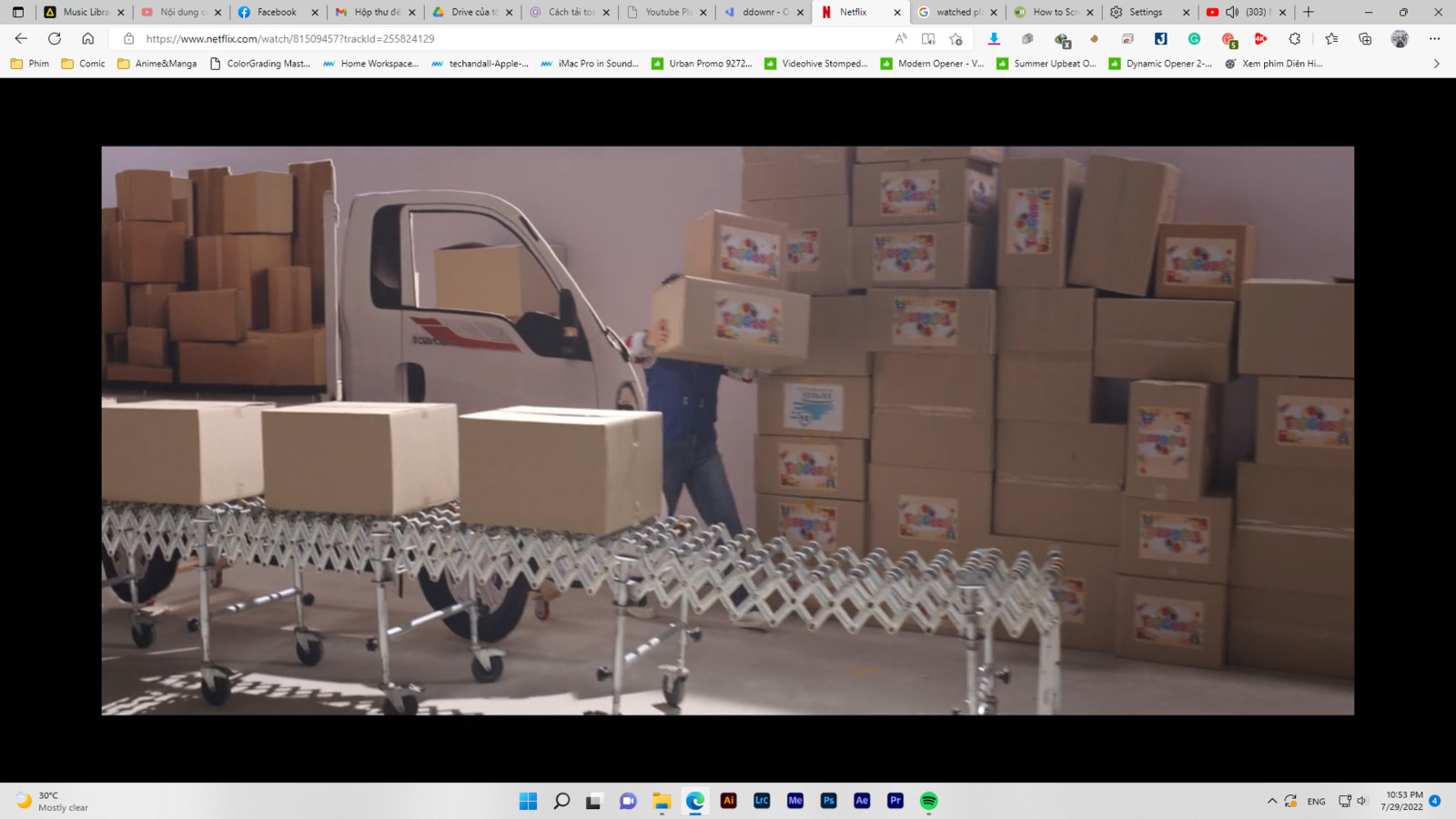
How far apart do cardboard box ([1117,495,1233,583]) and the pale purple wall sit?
0.42 meters

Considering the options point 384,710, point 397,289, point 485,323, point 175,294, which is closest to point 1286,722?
point 384,710

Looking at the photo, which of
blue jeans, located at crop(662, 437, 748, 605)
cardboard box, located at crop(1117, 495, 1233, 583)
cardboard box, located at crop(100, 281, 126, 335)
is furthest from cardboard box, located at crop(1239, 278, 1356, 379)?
cardboard box, located at crop(100, 281, 126, 335)

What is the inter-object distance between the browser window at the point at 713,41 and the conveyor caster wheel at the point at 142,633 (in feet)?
9.34

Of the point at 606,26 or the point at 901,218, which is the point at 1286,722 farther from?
the point at 901,218

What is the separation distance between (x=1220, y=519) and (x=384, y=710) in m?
2.77

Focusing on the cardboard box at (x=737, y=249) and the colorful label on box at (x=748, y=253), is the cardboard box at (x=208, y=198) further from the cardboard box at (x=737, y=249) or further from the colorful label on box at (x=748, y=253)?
the colorful label on box at (x=748, y=253)

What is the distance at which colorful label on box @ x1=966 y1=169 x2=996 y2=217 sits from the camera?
412 centimetres

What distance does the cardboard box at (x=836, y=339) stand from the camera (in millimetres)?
4262

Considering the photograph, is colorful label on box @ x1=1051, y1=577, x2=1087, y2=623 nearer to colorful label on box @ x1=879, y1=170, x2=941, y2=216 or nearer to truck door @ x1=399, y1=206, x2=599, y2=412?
colorful label on box @ x1=879, y1=170, x2=941, y2=216

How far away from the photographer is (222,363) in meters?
4.25

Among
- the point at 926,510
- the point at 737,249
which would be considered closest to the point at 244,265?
the point at 737,249

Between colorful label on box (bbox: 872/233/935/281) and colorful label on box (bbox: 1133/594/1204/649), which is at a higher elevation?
colorful label on box (bbox: 872/233/935/281)

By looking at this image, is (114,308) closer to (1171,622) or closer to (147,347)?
(147,347)

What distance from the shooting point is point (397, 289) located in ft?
14.0
